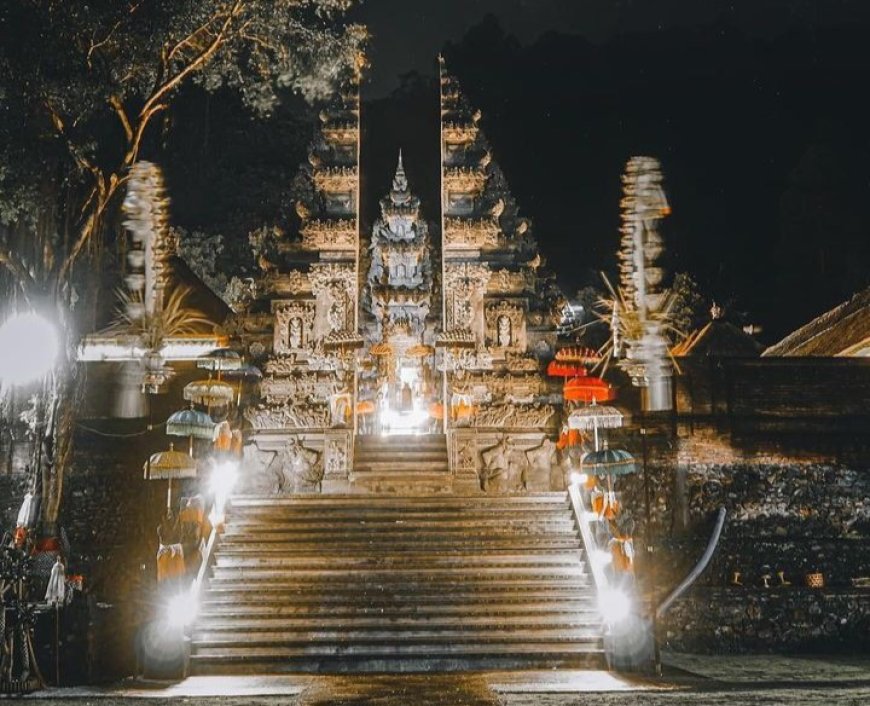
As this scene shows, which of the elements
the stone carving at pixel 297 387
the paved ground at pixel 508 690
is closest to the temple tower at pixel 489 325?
the stone carving at pixel 297 387

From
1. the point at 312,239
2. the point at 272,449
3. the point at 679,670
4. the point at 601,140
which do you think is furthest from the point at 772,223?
the point at 679,670

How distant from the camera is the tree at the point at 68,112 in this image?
1214cm

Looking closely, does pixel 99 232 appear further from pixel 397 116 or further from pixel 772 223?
pixel 772 223

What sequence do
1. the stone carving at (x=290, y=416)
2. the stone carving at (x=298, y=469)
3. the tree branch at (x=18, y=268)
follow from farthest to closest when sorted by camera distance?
the stone carving at (x=290, y=416) → the stone carving at (x=298, y=469) → the tree branch at (x=18, y=268)

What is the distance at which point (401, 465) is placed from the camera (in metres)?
18.3

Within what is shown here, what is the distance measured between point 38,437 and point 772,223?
35.0 m

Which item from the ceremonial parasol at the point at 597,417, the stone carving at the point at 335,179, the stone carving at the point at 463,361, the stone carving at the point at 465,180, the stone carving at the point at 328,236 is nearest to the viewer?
the ceremonial parasol at the point at 597,417

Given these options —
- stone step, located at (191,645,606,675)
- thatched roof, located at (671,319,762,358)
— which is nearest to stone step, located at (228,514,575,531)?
stone step, located at (191,645,606,675)

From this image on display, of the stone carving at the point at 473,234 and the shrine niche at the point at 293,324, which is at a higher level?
the stone carving at the point at 473,234

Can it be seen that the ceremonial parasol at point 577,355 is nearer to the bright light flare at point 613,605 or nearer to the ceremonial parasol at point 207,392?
the ceremonial parasol at point 207,392

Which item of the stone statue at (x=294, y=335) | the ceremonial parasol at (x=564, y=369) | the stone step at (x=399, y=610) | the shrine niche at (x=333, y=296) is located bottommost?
the stone step at (x=399, y=610)

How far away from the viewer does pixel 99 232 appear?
1366 cm

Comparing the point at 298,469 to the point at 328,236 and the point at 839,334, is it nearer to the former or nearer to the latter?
the point at 328,236

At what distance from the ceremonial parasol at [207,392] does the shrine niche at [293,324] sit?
3.87 m
